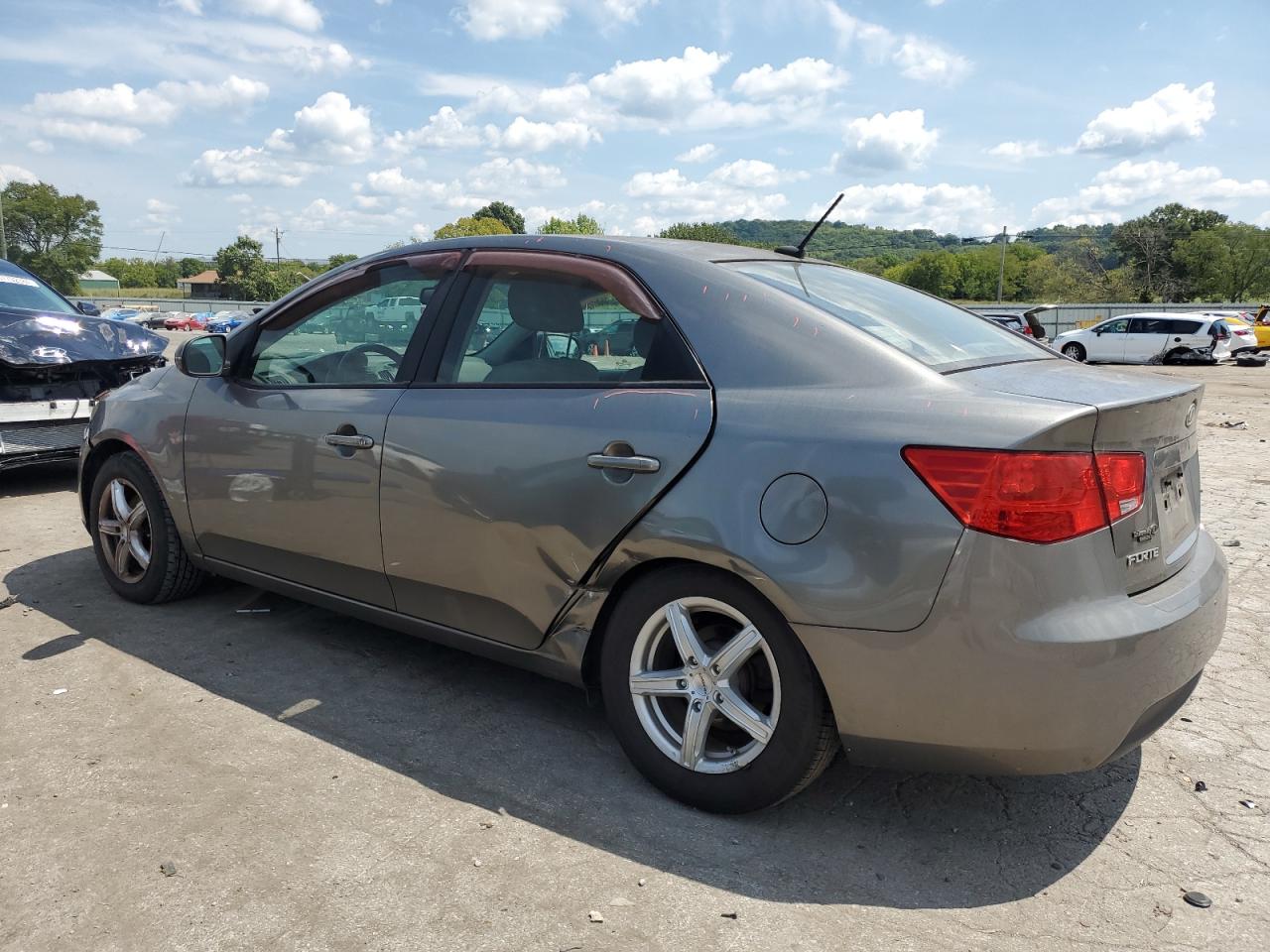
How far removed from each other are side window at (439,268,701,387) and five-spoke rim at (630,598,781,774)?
28.2 inches

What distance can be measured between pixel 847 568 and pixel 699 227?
384ft

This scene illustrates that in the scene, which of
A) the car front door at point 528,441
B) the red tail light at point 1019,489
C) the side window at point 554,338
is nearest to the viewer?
the red tail light at point 1019,489

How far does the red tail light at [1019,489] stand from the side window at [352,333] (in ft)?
6.39

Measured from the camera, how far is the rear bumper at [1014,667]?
2299 mm

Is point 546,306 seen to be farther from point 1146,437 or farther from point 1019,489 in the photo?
point 1146,437

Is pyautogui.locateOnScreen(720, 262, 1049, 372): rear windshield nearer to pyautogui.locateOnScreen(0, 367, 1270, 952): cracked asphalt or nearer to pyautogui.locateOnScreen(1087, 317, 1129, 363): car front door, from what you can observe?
pyautogui.locateOnScreen(0, 367, 1270, 952): cracked asphalt

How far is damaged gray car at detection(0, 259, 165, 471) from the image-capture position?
269 inches

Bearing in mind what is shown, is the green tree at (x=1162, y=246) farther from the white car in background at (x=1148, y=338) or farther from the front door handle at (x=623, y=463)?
the front door handle at (x=623, y=463)

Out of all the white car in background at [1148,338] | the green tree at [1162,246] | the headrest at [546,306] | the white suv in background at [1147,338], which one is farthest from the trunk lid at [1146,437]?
the green tree at [1162,246]

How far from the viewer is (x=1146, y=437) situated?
2.52 meters

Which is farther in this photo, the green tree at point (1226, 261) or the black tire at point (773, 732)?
the green tree at point (1226, 261)

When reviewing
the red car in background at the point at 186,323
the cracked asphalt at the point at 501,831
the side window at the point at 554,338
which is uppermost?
the side window at the point at 554,338

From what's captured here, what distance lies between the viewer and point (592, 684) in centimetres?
315

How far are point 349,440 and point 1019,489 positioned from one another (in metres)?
2.26
